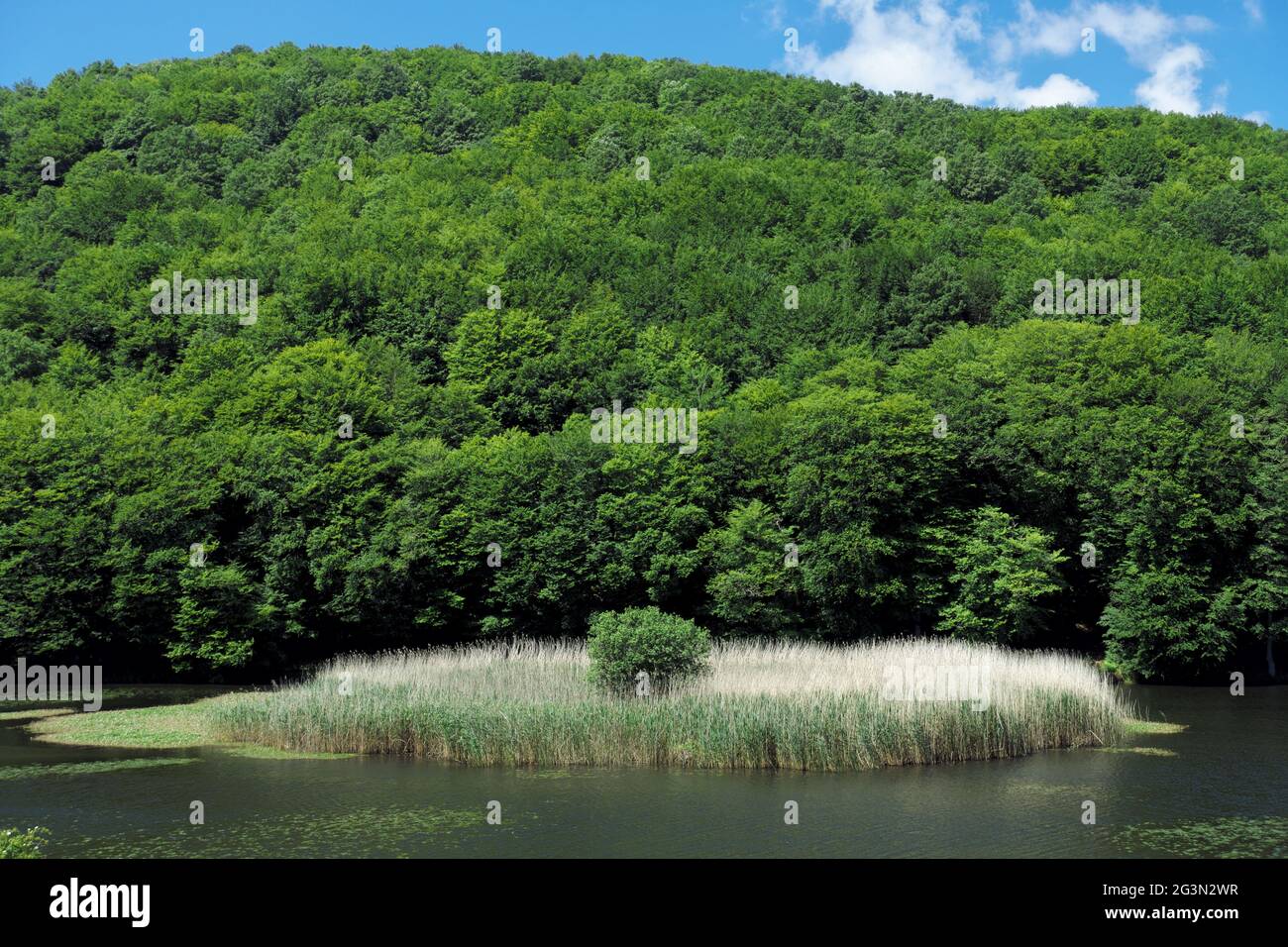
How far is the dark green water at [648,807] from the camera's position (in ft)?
62.3

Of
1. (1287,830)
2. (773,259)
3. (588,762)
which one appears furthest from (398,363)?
(1287,830)

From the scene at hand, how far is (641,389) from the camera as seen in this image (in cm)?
7194

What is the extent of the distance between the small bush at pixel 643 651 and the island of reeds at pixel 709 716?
30 centimetres

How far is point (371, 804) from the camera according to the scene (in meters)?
22.2

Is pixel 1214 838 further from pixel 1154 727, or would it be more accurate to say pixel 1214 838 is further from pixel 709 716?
pixel 1154 727

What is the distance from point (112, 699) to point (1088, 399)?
141ft

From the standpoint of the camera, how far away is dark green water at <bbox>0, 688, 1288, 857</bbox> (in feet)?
Answer: 62.3

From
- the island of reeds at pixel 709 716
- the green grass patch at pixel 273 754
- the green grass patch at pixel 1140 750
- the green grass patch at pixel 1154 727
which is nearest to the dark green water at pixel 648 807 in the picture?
the green grass patch at pixel 1140 750

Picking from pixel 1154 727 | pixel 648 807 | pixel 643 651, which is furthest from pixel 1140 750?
pixel 648 807

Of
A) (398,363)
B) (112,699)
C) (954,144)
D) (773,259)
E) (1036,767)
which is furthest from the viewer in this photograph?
(954,144)

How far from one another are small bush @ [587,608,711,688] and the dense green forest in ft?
66.9

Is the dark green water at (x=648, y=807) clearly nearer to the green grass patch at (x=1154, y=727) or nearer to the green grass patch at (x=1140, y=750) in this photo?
the green grass patch at (x=1140, y=750)

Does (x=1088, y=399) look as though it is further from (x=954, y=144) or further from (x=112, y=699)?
(x=954, y=144)

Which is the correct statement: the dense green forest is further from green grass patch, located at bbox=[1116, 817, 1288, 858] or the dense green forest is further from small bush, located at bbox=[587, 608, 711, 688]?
green grass patch, located at bbox=[1116, 817, 1288, 858]
